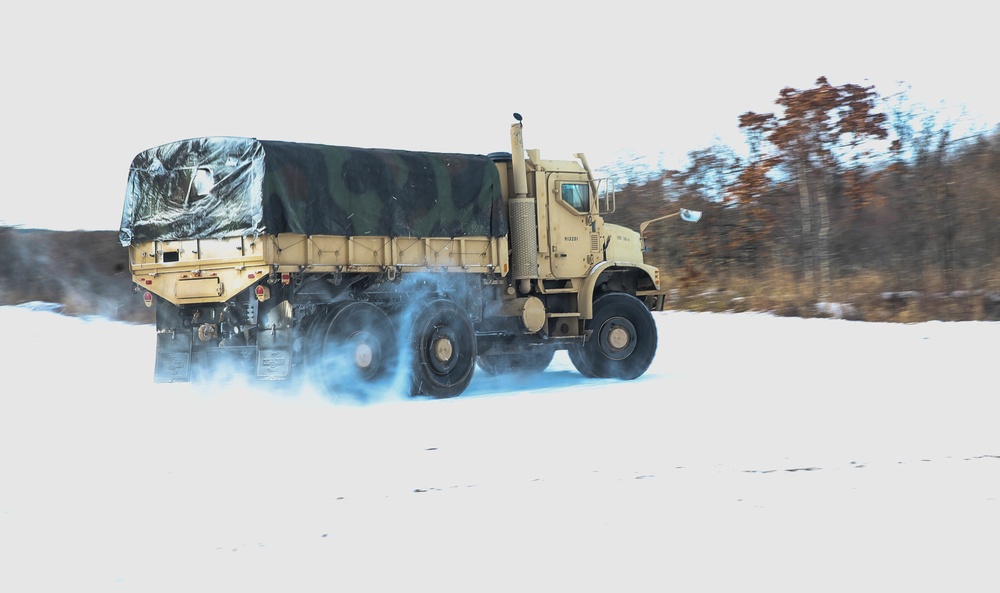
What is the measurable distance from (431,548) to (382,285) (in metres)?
7.39

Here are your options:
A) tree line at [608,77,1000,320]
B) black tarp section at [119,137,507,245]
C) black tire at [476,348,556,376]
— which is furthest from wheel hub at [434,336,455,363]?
tree line at [608,77,1000,320]

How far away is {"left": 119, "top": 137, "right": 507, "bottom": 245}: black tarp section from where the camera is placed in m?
12.1

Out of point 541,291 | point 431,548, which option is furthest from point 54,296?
point 431,548

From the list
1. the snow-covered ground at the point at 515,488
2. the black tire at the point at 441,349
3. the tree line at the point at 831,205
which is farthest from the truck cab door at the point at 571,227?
the tree line at the point at 831,205

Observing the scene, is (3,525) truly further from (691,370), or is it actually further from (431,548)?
(691,370)

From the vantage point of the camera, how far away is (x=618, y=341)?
15523mm

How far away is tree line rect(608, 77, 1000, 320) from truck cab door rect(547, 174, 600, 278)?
40.6ft

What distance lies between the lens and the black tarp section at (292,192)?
12055 millimetres

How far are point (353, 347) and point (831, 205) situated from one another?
1978cm

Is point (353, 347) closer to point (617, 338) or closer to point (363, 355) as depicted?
point (363, 355)

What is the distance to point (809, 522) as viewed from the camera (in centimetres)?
612

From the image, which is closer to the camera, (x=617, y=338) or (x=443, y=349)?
(x=443, y=349)

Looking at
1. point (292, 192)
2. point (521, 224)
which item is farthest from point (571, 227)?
point (292, 192)

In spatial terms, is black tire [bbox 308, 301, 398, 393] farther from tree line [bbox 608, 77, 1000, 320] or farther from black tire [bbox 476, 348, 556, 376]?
tree line [bbox 608, 77, 1000, 320]
